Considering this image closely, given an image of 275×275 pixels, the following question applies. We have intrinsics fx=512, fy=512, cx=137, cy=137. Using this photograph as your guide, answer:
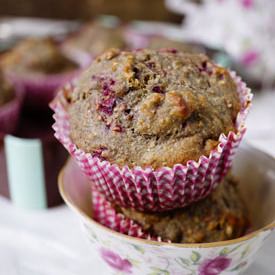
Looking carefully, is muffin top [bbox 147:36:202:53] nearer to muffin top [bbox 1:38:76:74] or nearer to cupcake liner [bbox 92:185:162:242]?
muffin top [bbox 1:38:76:74]

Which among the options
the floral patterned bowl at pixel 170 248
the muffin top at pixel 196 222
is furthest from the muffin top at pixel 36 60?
the muffin top at pixel 196 222

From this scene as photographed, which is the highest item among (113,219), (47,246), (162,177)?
(162,177)

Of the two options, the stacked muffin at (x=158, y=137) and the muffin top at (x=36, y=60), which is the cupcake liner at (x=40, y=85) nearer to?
the muffin top at (x=36, y=60)

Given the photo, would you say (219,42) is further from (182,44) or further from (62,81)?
(62,81)

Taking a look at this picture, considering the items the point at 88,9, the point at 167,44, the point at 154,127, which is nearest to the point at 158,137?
the point at 154,127

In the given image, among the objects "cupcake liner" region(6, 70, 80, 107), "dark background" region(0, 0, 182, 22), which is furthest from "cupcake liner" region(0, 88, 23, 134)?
"dark background" region(0, 0, 182, 22)

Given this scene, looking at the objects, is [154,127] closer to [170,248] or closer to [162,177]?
[162,177]
